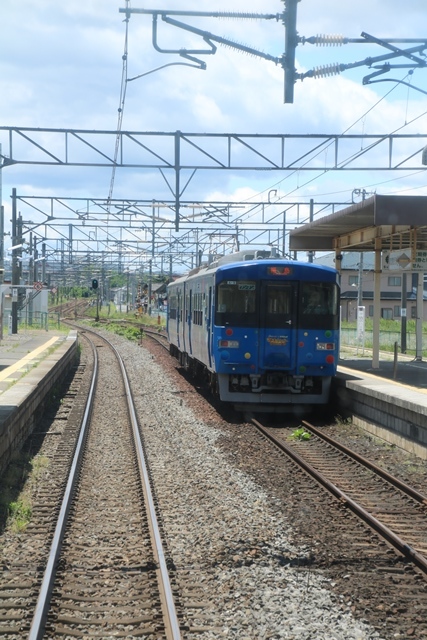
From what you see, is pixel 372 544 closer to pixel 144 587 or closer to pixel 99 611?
pixel 144 587

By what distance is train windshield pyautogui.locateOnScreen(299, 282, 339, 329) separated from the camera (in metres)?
14.2

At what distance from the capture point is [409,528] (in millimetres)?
7422

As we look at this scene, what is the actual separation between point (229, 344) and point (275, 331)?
31.7 inches

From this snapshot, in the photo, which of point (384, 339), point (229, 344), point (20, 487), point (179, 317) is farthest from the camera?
point (384, 339)

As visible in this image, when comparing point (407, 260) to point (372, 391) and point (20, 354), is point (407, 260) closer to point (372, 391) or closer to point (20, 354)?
point (372, 391)

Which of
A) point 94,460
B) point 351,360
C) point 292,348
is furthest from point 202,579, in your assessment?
point 351,360

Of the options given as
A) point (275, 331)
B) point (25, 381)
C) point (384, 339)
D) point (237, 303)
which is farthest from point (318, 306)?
point (384, 339)

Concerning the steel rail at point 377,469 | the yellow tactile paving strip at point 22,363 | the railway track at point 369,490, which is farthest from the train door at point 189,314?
the railway track at point 369,490

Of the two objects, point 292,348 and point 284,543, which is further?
point 292,348

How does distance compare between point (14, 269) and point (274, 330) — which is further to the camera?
point (14, 269)

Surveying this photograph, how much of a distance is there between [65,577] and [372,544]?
247 cm

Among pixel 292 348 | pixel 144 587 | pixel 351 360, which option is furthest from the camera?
pixel 351 360

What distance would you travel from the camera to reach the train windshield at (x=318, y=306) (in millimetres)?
14227

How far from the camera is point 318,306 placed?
1428 cm
